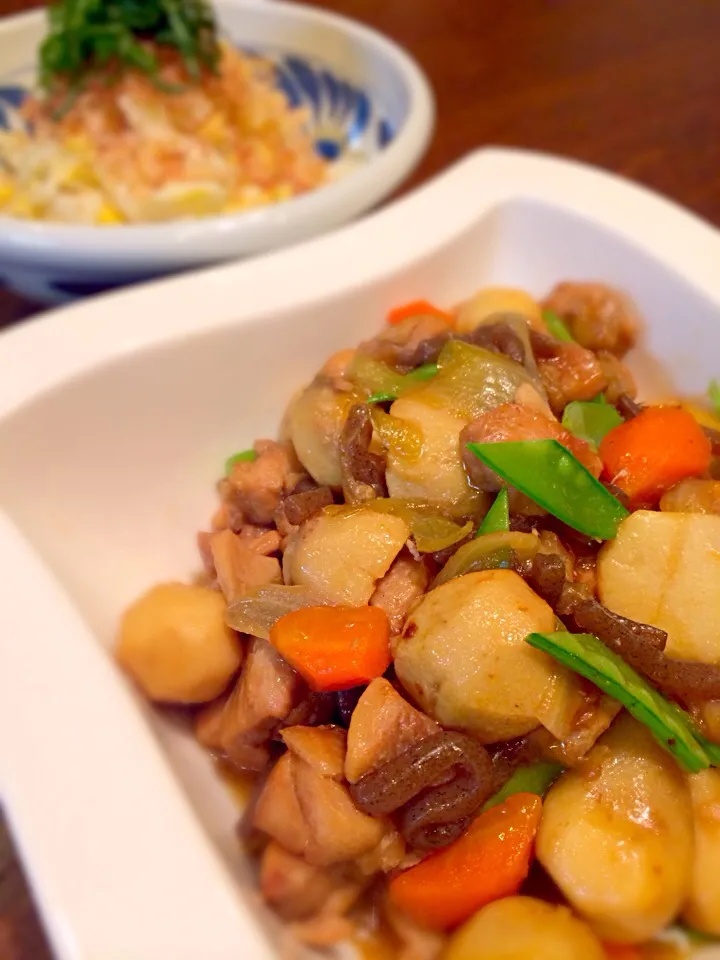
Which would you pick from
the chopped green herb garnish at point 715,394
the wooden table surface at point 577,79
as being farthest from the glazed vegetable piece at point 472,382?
the wooden table surface at point 577,79

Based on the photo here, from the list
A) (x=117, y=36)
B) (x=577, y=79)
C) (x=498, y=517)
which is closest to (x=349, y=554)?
(x=498, y=517)

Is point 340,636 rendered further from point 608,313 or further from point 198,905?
point 608,313

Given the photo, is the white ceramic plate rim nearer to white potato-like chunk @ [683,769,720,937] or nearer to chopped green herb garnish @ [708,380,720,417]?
chopped green herb garnish @ [708,380,720,417]

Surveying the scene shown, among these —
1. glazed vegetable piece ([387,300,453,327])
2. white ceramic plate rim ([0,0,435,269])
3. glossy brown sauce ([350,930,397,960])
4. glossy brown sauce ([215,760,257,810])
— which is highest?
white ceramic plate rim ([0,0,435,269])

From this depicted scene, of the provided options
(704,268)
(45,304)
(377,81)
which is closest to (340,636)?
(704,268)

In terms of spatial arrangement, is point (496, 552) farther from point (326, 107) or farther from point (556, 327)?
point (326, 107)

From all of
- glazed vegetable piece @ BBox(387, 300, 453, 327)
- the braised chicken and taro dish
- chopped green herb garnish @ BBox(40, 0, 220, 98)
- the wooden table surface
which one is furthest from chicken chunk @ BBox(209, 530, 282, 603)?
chopped green herb garnish @ BBox(40, 0, 220, 98)
